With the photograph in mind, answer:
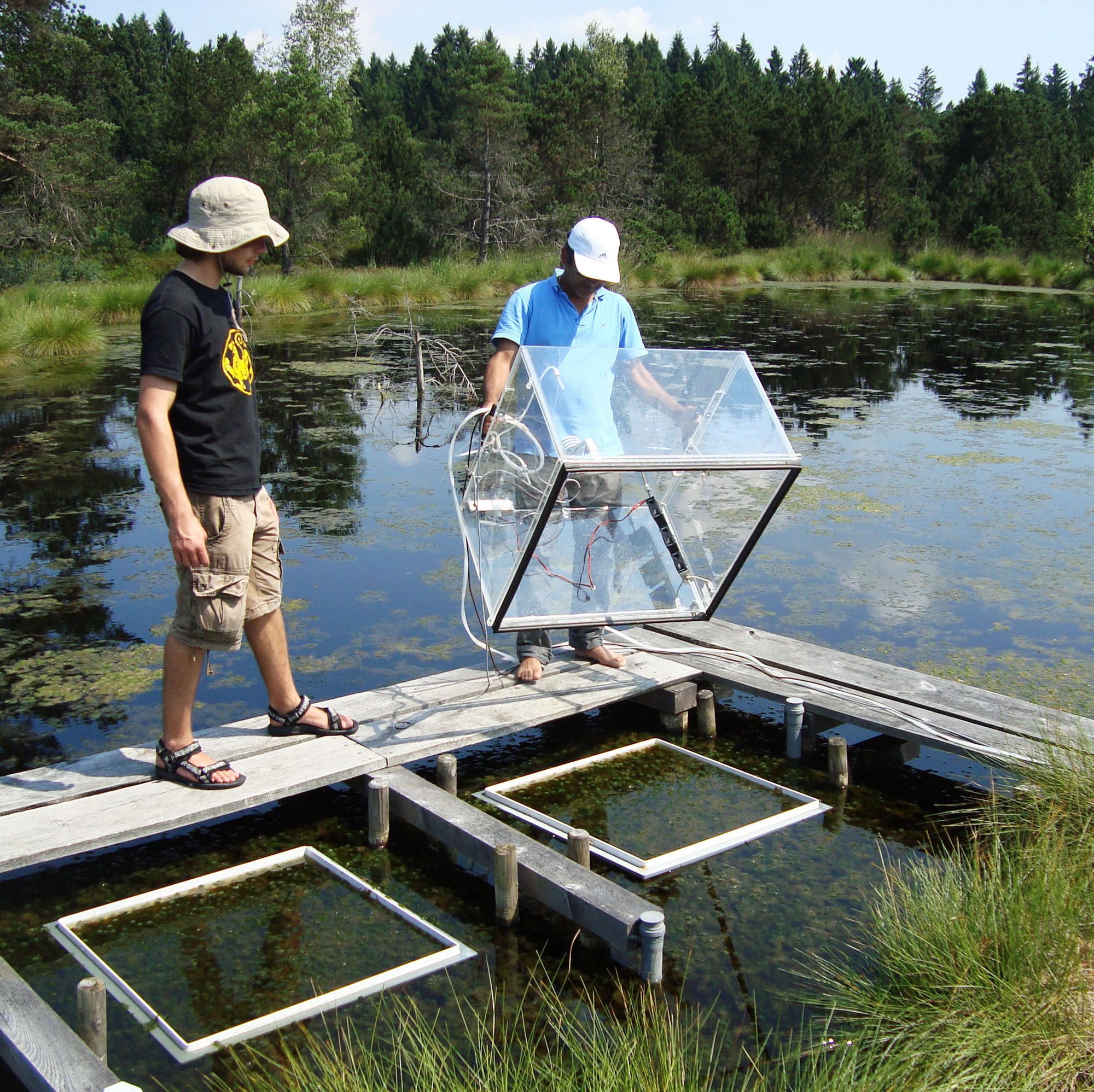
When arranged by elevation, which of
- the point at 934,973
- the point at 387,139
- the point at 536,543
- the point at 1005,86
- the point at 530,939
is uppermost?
the point at 1005,86

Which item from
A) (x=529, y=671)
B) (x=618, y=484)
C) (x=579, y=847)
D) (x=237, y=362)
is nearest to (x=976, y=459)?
(x=529, y=671)

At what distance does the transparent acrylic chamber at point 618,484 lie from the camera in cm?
332

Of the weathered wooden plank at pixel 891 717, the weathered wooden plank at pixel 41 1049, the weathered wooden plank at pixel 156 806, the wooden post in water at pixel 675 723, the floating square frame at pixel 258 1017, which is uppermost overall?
the weathered wooden plank at pixel 891 717

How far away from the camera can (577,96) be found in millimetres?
35531

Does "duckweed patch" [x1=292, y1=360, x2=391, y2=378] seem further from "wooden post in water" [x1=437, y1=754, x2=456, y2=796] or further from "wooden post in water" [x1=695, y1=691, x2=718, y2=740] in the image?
"wooden post in water" [x1=437, y1=754, x2=456, y2=796]

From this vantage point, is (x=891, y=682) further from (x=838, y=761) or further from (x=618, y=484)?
(x=618, y=484)

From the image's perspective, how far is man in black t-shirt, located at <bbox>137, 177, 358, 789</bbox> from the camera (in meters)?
2.84

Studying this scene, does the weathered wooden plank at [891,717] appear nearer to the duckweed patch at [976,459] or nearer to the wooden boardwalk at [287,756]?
the wooden boardwalk at [287,756]

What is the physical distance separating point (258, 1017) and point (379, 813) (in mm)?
807

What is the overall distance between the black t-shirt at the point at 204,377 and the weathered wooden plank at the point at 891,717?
6.10 feet

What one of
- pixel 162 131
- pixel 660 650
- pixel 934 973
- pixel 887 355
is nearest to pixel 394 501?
pixel 660 650

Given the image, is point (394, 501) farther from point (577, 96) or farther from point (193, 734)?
point (577, 96)

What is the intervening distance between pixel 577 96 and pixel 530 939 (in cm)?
3584

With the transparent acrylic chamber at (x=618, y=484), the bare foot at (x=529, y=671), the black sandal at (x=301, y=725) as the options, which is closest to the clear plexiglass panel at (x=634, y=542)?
the transparent acrylic chamber at (x=618, y=484)
